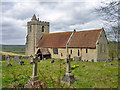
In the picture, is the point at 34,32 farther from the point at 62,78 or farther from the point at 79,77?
the point at 62,78

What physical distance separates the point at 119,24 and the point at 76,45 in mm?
17394

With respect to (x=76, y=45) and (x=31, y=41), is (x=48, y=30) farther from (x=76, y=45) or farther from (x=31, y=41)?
(x=76, y=45)

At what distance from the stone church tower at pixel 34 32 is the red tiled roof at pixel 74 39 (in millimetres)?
1594

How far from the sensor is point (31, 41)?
103ft

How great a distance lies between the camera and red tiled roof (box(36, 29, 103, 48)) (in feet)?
73.2

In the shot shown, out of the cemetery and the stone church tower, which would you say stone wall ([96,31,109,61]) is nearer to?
the cemetery

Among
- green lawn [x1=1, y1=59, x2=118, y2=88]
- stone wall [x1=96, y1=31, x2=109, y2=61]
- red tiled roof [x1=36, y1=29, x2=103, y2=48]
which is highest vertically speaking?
red tiled roof [x1=36, y1=29, x2=103, y2=48]

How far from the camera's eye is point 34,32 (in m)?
31.1

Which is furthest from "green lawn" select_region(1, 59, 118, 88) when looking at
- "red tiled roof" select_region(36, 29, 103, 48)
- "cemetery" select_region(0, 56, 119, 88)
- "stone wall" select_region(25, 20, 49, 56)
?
"stone wall" select_region(25, 20, 49, 56)

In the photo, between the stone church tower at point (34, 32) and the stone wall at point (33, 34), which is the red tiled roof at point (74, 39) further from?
the stone church tower at point (34, 32)

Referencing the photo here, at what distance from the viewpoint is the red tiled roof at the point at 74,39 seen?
2230 centimetres

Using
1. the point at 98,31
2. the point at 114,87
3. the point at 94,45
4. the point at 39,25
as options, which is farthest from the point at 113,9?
the point at 39,25

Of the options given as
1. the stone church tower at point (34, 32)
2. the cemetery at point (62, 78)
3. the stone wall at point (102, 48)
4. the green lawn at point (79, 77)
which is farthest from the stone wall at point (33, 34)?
the cemetery at point (62, 78)

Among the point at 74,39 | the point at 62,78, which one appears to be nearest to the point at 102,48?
the point at 74,39
